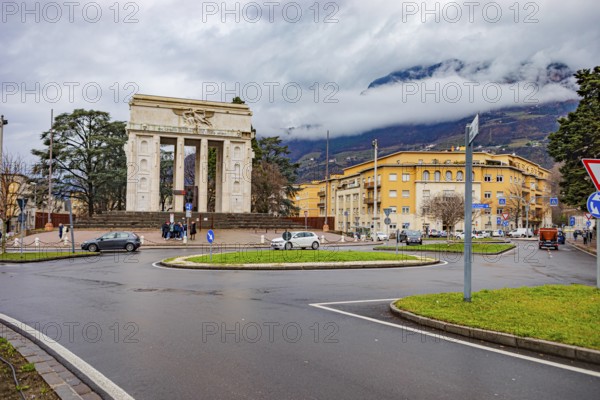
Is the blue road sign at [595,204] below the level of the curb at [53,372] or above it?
above

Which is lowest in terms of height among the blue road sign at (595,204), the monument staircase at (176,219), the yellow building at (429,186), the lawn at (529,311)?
the lawn at (529,311)

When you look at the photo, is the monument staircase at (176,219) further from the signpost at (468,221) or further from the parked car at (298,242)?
the signpost at (468,221)

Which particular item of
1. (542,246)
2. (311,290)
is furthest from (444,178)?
(311,290)

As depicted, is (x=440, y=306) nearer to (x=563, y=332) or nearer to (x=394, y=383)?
(x=563, y=332)

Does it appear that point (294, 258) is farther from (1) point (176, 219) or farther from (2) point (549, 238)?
(1) point (176, 219)

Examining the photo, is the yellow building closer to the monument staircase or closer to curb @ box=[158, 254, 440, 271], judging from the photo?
the monument staircase

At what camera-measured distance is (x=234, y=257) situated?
2222cm

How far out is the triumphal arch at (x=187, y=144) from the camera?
60.8 metres

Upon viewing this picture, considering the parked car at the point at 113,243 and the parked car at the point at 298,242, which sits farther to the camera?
the parked car at the point at 298,242

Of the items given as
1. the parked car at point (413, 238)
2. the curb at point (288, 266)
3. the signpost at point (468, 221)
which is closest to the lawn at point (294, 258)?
the curb at point (288, 266)

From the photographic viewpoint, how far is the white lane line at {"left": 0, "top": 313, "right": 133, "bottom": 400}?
512 cm

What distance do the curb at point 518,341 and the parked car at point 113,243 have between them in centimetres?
2605

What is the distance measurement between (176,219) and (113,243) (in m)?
24.5

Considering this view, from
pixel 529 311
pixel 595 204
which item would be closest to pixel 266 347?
pixel 529 311
